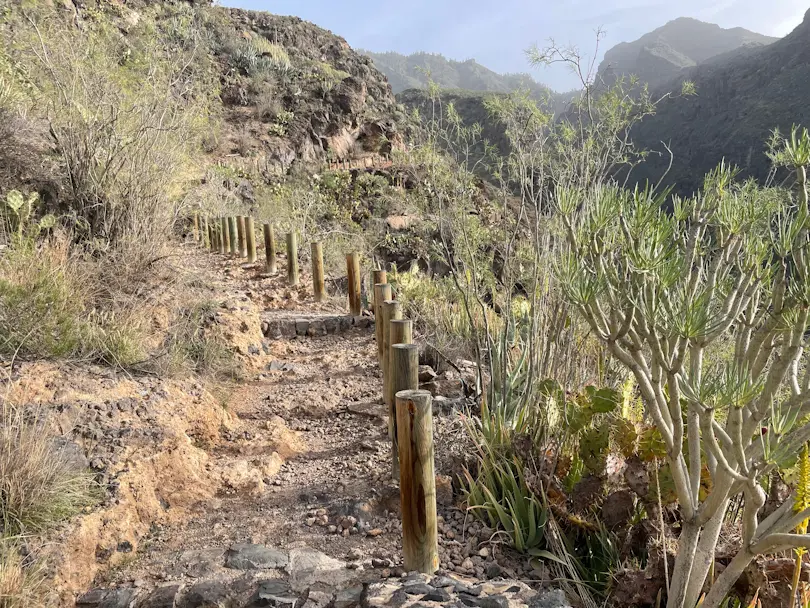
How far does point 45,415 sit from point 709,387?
327 centimetres

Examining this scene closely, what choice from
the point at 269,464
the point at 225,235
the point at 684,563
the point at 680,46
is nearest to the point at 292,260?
the point at 225,235

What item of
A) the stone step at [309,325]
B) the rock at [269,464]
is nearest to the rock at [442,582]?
the rock at [269,464]

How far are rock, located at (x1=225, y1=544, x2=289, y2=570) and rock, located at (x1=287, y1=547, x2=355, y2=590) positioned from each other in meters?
0.06

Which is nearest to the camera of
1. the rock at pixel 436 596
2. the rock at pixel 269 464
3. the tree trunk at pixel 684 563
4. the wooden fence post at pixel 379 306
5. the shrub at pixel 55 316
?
Result: the tree trunk at pixel 684 563

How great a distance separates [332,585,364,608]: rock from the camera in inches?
78.5

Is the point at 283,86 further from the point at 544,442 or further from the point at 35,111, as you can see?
the point at 544,442

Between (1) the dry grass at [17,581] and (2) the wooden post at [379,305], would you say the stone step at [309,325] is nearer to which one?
(2) the wooden post at [379,305]

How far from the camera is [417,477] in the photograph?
221 cm

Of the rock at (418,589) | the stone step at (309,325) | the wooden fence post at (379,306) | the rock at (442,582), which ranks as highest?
the wooden fence post at (379,306)

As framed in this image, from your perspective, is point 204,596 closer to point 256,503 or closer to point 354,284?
point 256,503

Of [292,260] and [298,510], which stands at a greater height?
[292,260]

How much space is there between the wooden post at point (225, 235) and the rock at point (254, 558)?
26.6 ft

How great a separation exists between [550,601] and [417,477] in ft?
2.16

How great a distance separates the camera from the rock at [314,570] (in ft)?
7.16
